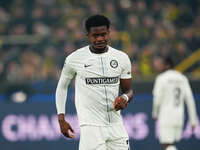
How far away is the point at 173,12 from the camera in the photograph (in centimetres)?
1623

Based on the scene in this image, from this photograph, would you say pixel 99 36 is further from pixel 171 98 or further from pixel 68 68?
pixel 171 98

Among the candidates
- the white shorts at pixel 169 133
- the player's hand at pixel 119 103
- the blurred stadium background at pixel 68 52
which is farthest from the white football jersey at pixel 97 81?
the blurred stadium background at pixel 68 52

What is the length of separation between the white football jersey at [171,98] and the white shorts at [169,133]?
0.11 metres

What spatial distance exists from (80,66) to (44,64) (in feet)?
24.5

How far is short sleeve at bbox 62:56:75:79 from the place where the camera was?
716cm

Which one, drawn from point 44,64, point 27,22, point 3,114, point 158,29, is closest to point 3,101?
point 3,114

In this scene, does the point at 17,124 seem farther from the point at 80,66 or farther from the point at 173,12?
the point at 80,66

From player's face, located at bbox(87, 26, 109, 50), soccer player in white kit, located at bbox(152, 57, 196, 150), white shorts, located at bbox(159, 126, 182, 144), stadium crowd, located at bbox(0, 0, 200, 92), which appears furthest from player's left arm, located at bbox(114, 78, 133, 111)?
stadium crowd, located at bbox(0, 0, 200, 92)

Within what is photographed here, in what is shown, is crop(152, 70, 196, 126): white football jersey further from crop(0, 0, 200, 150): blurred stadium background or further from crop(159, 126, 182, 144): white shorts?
crop(0, 0, 200, 150): blurred stadium background

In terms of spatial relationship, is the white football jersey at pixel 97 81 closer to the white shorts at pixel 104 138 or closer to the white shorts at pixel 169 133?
the white shorts at pixel 104 138

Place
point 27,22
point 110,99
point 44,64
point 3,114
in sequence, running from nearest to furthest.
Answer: point 110,99, point 3,114, point 44,64, point 27,22

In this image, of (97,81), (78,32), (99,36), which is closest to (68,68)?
(97,81)

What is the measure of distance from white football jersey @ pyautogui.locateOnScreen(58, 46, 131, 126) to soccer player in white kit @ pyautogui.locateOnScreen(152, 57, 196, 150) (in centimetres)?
541

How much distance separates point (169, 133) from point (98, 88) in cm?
615
